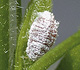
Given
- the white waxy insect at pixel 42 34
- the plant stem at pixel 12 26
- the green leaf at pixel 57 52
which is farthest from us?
the plant stem at pixel 12 26

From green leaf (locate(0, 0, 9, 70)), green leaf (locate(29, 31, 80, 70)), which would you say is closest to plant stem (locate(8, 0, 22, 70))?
green leaf (locate(0, 0, 9, 70))

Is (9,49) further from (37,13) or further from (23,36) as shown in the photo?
(37,13)

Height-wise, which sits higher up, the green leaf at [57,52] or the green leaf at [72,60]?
the green leaf at [57,52]

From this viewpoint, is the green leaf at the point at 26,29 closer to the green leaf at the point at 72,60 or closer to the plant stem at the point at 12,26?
the plant stem at the point at 12,26

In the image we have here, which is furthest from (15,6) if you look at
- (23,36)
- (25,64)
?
(25,64)

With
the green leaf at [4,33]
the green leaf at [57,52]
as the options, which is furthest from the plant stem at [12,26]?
the green leaf at [57,52]

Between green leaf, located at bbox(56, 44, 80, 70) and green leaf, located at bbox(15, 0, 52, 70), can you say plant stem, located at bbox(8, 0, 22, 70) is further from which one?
green leaf, located at bbox(56, 44, 80, 70)

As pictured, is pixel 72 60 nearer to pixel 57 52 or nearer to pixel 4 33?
pixel 57 52

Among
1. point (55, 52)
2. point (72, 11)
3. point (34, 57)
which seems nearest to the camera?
point (55, 52)
